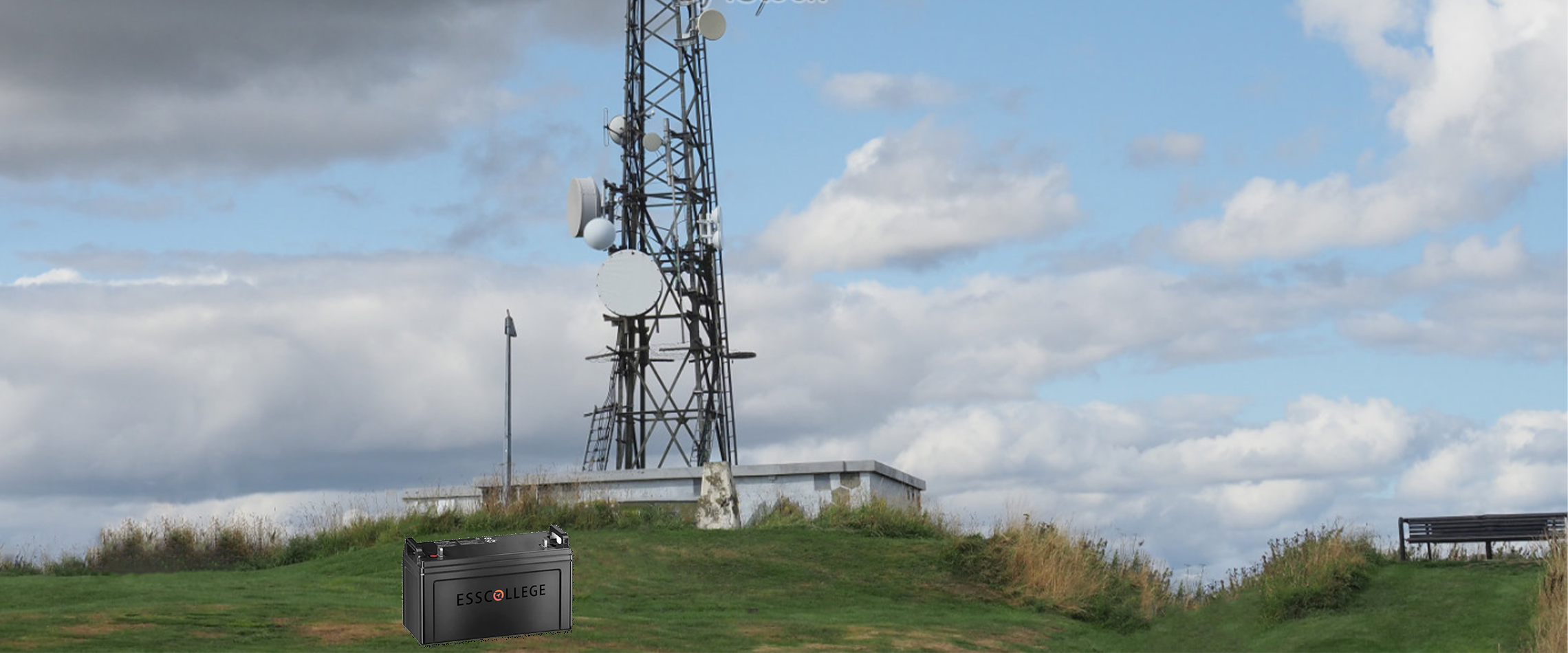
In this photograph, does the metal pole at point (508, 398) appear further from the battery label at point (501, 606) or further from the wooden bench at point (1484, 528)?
the battery label at point (501, 606)

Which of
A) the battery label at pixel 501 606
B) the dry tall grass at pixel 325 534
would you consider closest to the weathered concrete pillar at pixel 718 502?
the dry tall grass at pixel 325 534

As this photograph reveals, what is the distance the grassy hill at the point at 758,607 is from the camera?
14469 mm

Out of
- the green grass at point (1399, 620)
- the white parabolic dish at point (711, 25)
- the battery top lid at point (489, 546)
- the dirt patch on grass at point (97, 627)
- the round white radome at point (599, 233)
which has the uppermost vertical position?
the white parabolic dish at point (711, 25)

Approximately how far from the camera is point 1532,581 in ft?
58.6

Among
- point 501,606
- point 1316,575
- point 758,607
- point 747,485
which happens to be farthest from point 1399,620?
point 501,606

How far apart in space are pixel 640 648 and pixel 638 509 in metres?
13.0

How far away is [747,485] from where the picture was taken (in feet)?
92.3

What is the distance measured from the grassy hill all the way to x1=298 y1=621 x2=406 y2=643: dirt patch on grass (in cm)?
3

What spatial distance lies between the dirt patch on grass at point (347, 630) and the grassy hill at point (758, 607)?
34 millimetres

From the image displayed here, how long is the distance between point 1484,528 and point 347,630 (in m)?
15.0

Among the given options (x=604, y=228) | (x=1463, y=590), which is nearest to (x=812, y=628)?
(x=1463, y=590)

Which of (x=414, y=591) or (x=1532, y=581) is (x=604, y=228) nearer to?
(x=1532, y=581)

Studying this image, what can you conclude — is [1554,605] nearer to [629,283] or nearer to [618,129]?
[629,283]

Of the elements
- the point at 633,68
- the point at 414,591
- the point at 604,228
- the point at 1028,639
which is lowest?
the point at 1028,639
